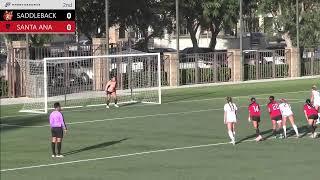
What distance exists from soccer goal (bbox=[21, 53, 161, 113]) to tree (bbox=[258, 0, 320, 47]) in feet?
62.3

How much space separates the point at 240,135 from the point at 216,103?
13486 mm

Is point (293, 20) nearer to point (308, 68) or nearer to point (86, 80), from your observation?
point (308, 68)

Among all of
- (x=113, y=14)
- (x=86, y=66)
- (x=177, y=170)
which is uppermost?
(x=113, y=14)

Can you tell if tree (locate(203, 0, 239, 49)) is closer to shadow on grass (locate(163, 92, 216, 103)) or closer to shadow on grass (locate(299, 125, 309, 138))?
shadow on grass (locate(163, 92, 216, 103))

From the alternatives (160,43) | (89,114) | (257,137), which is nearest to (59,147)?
(257,137)

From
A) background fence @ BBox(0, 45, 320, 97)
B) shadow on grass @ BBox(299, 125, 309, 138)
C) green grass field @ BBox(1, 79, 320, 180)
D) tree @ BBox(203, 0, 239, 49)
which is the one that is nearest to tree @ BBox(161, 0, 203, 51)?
tree @ BBox(203, 0, 239, 49)

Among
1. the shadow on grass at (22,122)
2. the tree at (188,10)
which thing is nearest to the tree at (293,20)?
the tree at (188,10)

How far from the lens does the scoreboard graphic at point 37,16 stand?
38.1m

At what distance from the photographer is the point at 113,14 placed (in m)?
65.4

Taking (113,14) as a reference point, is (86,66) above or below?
below

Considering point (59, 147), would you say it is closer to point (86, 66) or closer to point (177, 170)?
point (177, 170)

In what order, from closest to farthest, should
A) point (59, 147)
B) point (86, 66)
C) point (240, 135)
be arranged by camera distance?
1. point (59, 147)
2. point (240, 135)
3. point (86, 66)

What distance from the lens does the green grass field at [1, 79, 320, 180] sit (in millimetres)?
19531

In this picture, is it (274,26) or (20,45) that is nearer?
(20,45)
